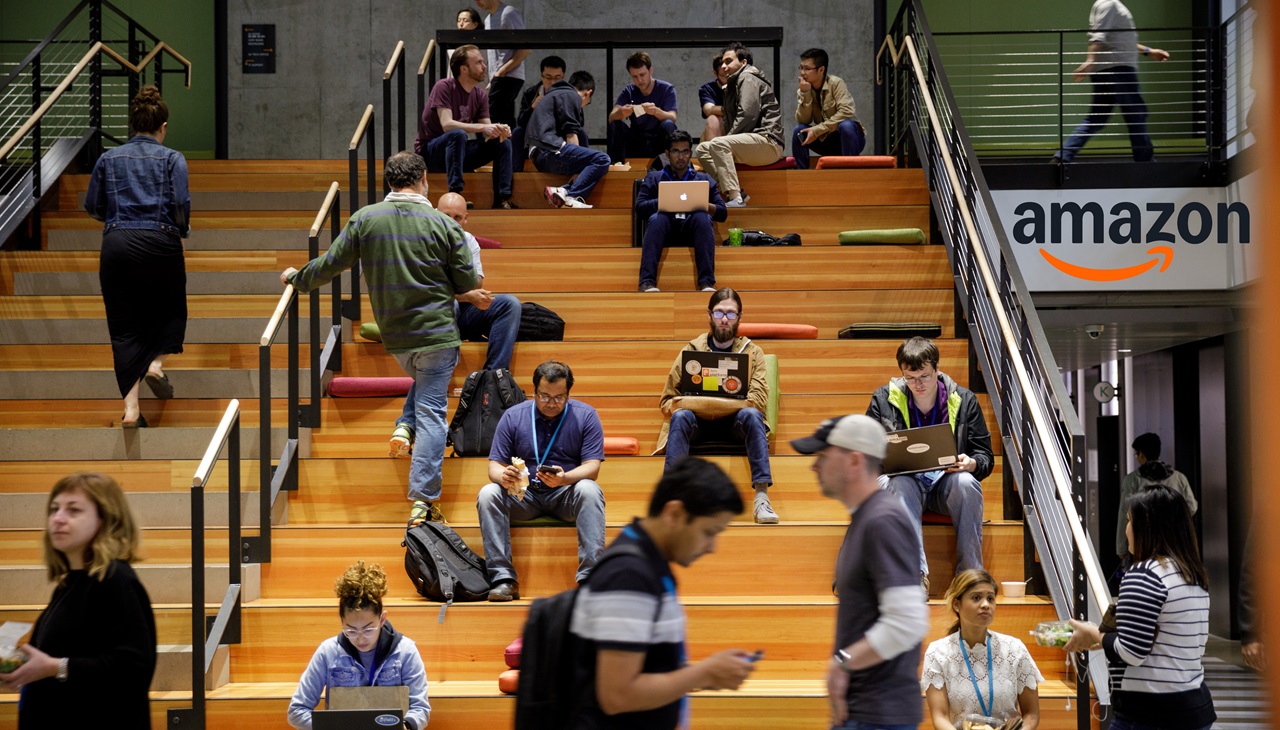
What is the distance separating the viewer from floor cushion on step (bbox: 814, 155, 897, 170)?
33.3ft

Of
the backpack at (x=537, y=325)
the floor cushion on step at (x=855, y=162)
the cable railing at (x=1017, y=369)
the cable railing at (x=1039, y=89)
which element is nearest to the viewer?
the cable railing at (x=1017, y=369)

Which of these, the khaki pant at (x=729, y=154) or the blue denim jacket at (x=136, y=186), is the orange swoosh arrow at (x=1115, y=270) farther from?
the blue denim jacket at (x=136, y=186)

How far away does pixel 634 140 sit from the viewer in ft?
35.7

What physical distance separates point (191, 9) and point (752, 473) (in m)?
9.26

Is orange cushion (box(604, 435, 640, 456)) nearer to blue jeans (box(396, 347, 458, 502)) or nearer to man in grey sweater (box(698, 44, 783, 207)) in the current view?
blue jeans (box(396, 347, 458, 502))

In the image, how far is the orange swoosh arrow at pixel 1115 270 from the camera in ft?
33.4

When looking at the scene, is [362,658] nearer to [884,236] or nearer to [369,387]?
[369,387]

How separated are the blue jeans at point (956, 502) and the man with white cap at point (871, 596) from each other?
255cm

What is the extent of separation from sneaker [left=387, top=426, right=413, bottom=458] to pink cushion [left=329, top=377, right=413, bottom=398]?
64 centimetres

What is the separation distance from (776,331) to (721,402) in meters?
1.30

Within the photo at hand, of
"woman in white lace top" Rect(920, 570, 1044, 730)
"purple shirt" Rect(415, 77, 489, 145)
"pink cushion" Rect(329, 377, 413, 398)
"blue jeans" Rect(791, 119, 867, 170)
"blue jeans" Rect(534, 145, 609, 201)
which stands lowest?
"woman in white lace top" Rect(920, 570, 1044, 730)

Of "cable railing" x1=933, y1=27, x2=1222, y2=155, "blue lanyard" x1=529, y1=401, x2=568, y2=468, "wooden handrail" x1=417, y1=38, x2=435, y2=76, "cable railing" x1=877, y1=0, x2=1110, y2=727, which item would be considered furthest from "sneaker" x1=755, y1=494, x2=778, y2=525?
"cable railing" x1=933, y1=27, x2=1222, y2=155

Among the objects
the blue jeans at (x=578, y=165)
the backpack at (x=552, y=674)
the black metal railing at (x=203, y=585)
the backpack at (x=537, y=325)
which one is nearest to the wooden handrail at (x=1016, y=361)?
the blue jeans at (x=578, y=165)

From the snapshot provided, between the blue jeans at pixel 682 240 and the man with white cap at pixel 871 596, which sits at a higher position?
the blue jeans at pixel 682 240
